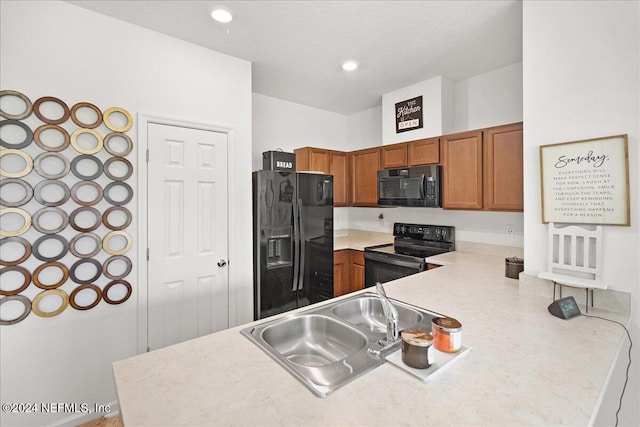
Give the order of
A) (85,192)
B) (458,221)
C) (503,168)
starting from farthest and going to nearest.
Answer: (458,221) < (503,168) < (85,192)

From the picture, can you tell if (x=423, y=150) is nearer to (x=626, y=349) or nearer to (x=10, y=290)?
(x=626, y=349)

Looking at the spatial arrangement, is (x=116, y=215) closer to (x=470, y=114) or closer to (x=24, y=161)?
(x=24, y=161)

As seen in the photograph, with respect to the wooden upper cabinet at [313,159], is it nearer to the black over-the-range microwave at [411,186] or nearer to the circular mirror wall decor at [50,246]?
the black over-the-range microwave at [411,186]

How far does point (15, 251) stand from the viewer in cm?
174

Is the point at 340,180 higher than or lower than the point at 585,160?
higher

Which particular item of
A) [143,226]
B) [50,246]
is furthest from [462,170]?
[50,246]

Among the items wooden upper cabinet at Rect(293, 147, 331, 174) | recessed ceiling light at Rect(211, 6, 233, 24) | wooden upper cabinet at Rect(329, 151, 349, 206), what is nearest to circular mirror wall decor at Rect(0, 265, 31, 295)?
recessed ceiling light at Rect(211, 6, 233, 24)

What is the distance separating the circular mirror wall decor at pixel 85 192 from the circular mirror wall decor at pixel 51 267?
41 centimetres

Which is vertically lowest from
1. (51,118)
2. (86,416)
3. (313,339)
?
(86,416)

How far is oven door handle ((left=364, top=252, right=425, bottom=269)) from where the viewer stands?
2818 millimetres

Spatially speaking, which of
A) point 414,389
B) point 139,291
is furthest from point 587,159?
point 139,291

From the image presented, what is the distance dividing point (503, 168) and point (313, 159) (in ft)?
6.83

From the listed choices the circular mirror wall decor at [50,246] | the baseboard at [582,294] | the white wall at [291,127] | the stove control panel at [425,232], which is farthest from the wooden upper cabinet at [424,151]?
the circular mirror wall decor at [50,246]

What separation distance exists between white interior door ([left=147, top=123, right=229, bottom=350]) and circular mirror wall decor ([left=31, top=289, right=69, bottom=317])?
482mm
